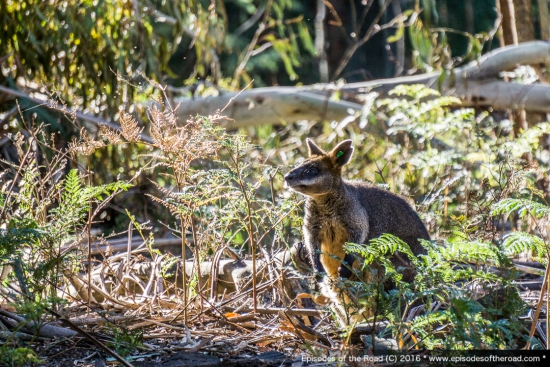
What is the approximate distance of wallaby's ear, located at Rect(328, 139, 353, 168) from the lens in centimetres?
499

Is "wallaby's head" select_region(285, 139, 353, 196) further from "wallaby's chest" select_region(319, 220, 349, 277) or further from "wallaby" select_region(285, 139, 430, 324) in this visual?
"wallaby's chest" select_region(319, 220, 349, 277)

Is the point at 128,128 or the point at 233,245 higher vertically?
the point at 128,128

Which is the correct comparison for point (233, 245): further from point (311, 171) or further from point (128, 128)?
point (128, 128)

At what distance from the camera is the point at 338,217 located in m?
4.95

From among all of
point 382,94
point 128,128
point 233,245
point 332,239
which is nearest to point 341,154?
point 332,239

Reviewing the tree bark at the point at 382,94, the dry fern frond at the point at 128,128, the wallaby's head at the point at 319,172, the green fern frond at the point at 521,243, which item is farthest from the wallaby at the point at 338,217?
the tree bark at the point at 382,94

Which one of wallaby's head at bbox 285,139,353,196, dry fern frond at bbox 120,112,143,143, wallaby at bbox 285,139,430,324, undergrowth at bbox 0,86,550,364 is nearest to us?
undergrowth at bbox 0,86,550,364

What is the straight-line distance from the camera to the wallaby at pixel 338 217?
16.0 ft

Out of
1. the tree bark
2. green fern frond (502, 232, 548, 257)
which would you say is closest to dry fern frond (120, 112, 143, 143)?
green fern frond (502, 232, 548, 257)

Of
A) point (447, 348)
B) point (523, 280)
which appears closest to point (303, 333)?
point (447, 348)

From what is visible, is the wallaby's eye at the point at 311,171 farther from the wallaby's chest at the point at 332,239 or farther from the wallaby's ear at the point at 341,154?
the wallaby's chest at the point at 332,239

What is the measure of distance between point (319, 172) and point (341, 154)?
22cm

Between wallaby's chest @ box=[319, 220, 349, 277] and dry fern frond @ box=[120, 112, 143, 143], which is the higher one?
dry fern frond @ box=[120, 112, 143, 143]

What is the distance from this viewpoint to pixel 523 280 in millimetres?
5535
